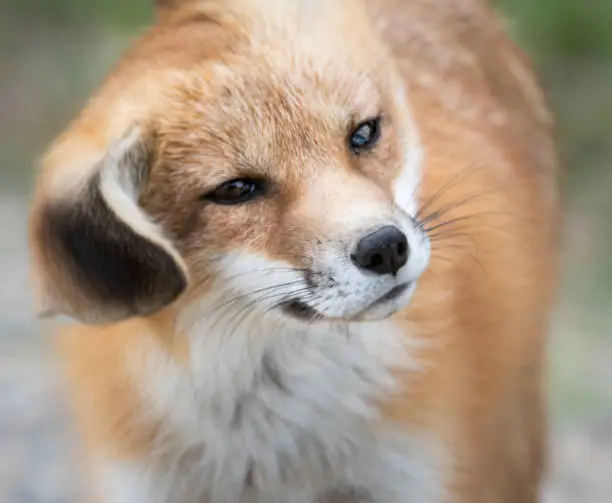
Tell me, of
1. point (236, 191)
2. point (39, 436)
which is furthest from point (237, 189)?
point (39, 436)

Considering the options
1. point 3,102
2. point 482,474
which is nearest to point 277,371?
point 482,474

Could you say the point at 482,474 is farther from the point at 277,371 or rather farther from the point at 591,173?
the point at 591,173

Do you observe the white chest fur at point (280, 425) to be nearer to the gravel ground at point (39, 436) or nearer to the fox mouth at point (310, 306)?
the fox mouth at point (310, 306)

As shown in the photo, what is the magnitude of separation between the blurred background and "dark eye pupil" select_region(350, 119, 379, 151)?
0.46 metres

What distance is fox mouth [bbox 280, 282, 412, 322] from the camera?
0.55 m

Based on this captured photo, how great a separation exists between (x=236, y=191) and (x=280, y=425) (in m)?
0.19

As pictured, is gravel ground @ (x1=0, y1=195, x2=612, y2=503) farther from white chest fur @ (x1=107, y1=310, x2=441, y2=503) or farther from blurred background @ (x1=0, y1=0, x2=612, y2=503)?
white chest fur @ (x1=107, y1=310, x2=441, y2=503)

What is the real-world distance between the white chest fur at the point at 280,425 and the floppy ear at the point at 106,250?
0.29 feet

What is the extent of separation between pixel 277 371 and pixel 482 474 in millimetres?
211

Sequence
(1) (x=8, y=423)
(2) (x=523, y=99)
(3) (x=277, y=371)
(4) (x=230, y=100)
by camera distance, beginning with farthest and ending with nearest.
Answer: (1) (x=8, y=423), (2) (x=523, y=99), (3) (x=277, y=371), (4) (x=230, y=100)

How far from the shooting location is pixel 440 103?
78 cm

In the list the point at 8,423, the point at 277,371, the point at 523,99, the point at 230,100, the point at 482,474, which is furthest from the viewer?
the point at 8,423

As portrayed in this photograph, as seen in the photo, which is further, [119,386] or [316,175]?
[119,386]

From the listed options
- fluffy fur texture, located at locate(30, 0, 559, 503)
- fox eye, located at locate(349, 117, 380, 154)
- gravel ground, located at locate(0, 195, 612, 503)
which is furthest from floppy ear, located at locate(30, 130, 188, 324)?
gravel ground, located at locate(0, 195, 612, 503)
